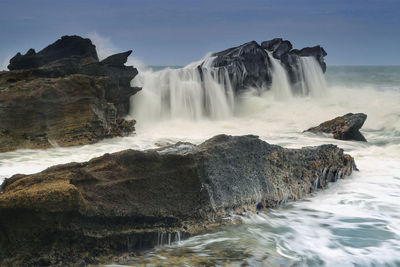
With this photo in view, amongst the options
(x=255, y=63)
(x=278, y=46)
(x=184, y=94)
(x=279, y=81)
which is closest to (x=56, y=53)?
(x=184, y=94)

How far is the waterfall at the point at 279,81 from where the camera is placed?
17.3m

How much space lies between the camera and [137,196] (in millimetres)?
3051

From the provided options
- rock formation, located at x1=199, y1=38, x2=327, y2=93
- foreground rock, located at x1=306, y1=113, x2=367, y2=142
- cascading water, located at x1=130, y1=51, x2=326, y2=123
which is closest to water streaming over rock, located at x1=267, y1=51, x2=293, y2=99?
rock formation, located at x1=199, y1=38, x2=327, y2=93

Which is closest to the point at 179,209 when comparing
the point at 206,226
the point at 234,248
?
the point at 206,226

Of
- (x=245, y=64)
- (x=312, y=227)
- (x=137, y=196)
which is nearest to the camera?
(x=137, y=196)

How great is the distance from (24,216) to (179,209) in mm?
1100

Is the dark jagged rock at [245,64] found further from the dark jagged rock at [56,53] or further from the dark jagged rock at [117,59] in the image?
the dark jagged rock at [56,53]

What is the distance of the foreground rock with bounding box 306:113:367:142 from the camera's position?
375 inches

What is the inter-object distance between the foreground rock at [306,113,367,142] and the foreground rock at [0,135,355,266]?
221 inches

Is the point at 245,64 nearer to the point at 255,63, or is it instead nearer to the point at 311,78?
the point at 255,63

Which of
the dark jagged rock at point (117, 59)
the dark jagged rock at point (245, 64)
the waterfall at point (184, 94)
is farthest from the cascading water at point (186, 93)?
the dark jagged rock at point (117, 59)

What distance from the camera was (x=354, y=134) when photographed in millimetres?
9555

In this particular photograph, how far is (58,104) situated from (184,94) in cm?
661

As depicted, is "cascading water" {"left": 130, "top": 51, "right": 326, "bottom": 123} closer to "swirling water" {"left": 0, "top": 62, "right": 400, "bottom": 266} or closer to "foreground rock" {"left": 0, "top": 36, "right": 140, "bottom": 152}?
"foreground rock" {"left": 0, "top": 36, "right": 140, "bottom": 152}
